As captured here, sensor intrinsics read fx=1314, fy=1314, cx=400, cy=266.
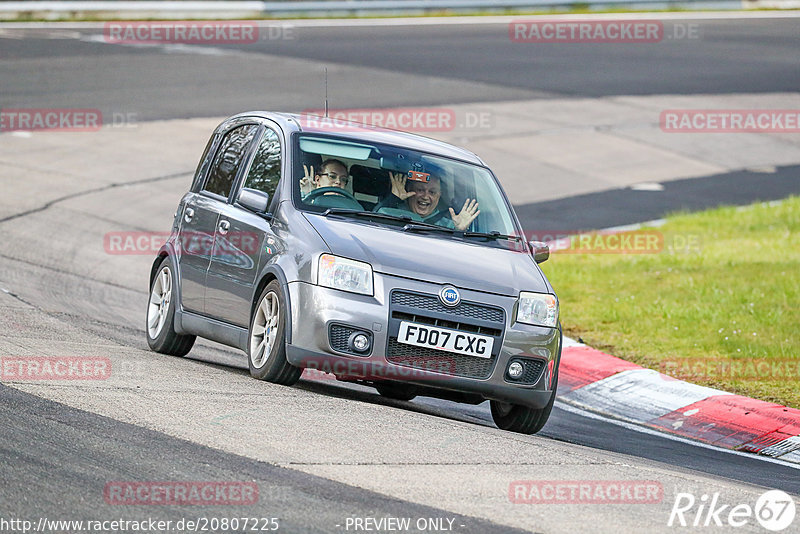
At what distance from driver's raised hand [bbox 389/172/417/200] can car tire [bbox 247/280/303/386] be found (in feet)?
3.68

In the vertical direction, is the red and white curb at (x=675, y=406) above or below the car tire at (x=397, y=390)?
below

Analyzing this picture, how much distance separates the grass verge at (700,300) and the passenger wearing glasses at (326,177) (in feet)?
11.8

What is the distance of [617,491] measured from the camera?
6285mm

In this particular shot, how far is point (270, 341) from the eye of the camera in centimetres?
817

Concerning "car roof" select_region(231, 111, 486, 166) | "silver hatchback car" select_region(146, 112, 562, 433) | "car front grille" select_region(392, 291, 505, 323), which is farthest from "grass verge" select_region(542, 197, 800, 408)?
"car front grille" select_region(392, 291, 505, 323)

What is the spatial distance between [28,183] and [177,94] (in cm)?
713

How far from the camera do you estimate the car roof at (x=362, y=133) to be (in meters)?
9.04

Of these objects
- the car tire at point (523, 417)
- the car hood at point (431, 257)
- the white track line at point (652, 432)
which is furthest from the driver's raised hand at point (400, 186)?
the white track line at point (652, 432)

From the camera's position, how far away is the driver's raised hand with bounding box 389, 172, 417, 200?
8766 millimetres

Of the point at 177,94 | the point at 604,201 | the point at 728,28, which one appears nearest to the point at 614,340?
the point at 604,201

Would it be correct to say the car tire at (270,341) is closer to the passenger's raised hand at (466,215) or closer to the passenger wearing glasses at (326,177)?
the passenger wearing glasses at (326,177)

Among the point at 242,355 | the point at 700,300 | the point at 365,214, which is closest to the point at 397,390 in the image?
the point at 365,214

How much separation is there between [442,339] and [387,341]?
1.07 feet

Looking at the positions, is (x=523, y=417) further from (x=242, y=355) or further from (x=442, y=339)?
(x=242, y=355)
